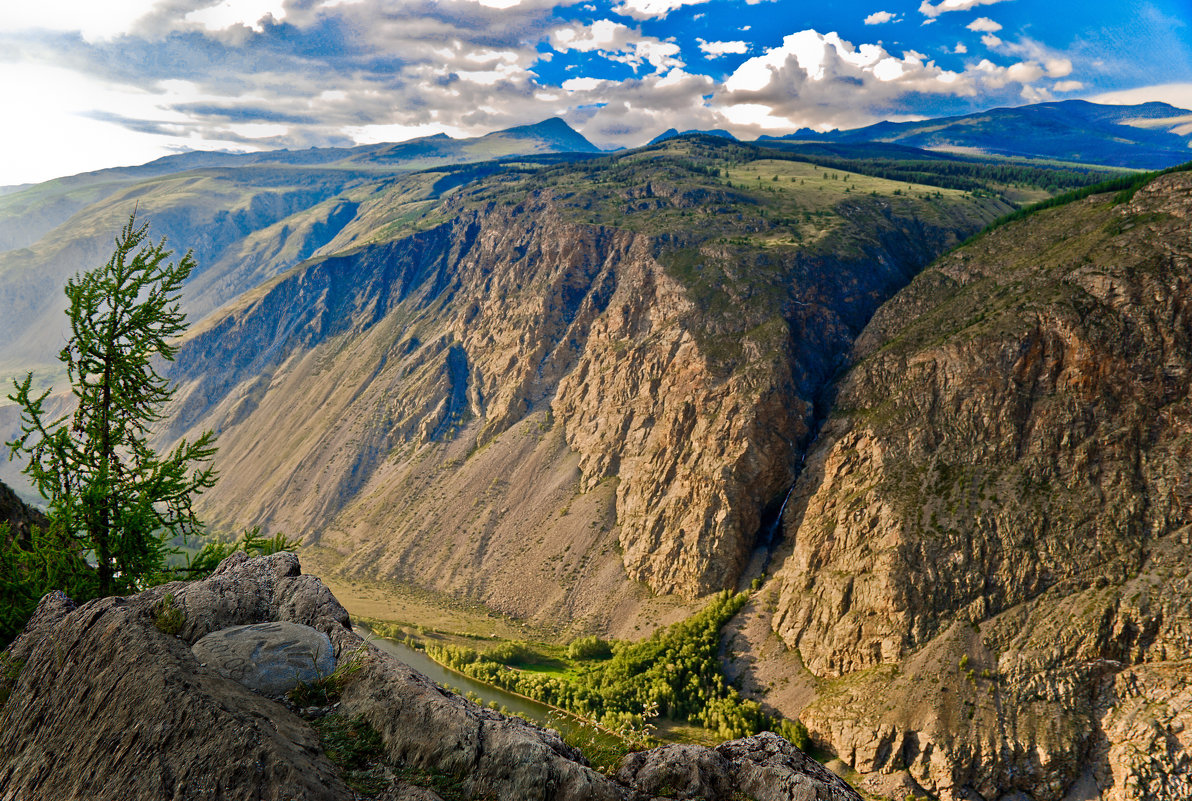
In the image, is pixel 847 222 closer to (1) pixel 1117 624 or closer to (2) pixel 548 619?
(1) pixel 1117 624

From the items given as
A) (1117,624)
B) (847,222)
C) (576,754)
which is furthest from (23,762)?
(847,222)

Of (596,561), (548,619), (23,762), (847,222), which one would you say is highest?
(847,222)

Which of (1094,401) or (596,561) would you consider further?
(596,561)

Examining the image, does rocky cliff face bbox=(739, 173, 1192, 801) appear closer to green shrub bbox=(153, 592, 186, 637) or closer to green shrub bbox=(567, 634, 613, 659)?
green shrub bbox=(567, 634, 613, 659)

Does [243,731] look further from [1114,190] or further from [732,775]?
[1114,190]

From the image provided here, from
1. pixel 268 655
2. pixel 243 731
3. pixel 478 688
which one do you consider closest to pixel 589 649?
pixel 478 688

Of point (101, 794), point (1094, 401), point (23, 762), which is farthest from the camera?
point (1094, 401)

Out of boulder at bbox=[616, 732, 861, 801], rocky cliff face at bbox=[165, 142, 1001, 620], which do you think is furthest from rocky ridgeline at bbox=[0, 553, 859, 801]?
rocky cliff face at bbox=[165, 142, 1001, 620]
